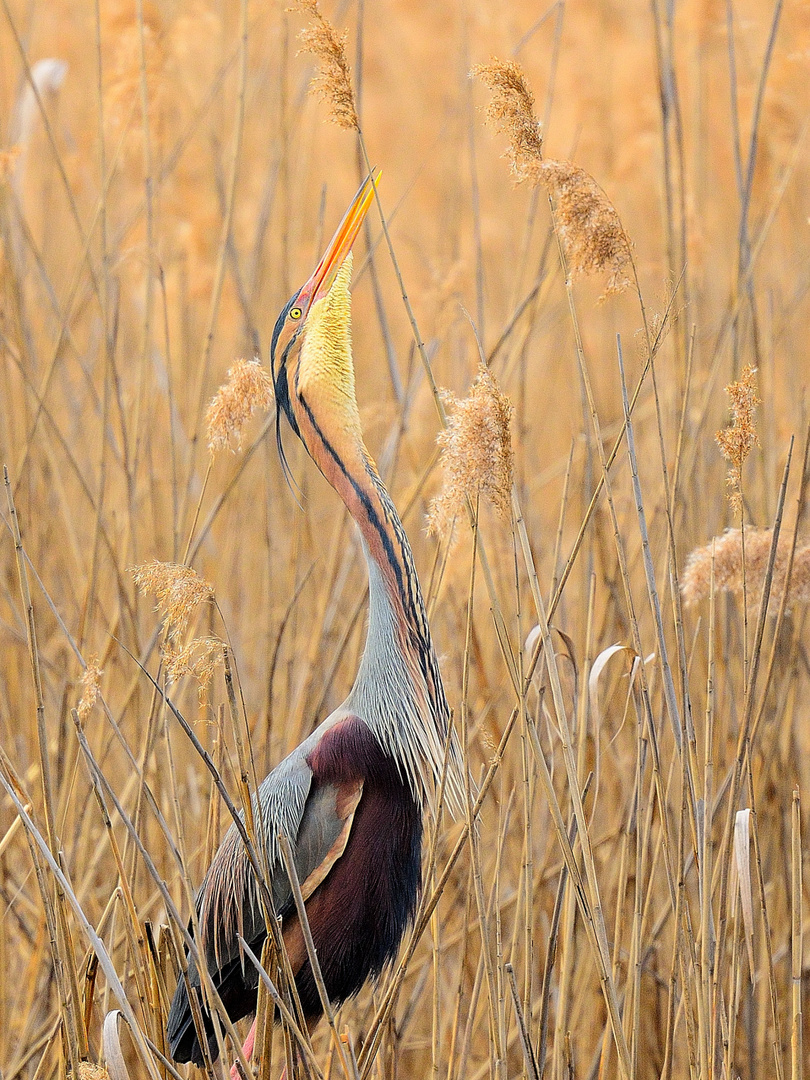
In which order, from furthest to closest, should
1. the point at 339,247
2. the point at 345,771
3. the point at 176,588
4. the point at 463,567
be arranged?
1. the point at 463,567
2. the point at 345,771
3. the point at 339,247
4. the point at 176,588

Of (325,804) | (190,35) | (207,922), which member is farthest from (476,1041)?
(190,35)

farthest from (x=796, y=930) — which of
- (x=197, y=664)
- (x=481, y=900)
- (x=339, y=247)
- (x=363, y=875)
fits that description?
(x=339, y=247)

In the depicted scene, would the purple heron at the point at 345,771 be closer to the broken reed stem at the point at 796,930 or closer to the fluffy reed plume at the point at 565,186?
the fluffy reed plume at the point at 565,186

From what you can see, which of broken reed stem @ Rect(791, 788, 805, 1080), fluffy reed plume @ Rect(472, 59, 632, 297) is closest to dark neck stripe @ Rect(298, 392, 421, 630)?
fluffy reed plume @ Rect(472, 59, 632, 297)

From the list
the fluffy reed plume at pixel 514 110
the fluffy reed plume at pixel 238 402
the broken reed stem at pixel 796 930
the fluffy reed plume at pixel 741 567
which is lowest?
the broken reed stem at pixel 796 930

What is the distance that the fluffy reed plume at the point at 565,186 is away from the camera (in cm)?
73

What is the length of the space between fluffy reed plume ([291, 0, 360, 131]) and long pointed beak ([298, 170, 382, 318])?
0.18 ft

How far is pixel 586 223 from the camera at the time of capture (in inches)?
29.0

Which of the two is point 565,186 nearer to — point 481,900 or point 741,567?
point 741,567

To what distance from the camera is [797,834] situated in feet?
2.66

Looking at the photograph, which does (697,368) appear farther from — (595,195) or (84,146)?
(84,146)

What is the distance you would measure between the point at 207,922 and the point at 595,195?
0.77m

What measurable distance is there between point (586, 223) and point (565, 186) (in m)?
0.03

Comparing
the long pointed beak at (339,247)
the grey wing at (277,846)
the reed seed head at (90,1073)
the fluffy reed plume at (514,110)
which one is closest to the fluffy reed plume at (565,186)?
the fluffy reed plume at (514,110)
